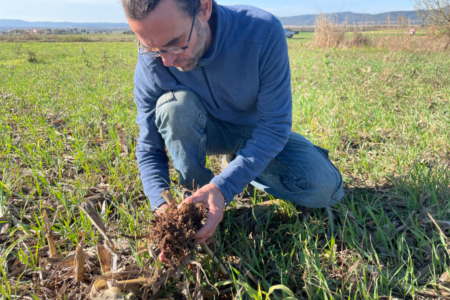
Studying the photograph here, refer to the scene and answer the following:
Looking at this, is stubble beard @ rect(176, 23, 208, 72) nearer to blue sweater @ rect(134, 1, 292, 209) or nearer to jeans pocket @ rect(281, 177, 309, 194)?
blue sweater @ rect(134, 1, 292, 209)

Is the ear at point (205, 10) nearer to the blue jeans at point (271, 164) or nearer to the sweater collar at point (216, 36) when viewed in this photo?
the sweater collar at point (216, 36)

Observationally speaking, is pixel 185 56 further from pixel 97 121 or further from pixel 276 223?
pixel 97 121

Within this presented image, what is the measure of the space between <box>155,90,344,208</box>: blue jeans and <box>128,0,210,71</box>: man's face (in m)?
0.23

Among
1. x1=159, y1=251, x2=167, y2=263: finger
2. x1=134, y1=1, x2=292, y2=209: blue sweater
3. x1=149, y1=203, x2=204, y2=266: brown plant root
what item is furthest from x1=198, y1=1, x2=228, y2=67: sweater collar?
x1=159, y1=251, x2=167, y2=263: finger

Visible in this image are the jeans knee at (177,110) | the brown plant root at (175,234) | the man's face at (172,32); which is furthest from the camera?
the jeans knee at (177,110)

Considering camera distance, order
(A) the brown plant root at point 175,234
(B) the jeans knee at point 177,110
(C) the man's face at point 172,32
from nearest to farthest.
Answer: (A) the brown plant root at point 175,234, (C) the man's face at point 172,32, (B) the jeans knee at point 177,110

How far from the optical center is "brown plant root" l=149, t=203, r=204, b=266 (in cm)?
117

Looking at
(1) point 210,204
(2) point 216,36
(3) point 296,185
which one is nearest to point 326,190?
(3) point 296,185

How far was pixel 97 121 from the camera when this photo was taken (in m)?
3.13

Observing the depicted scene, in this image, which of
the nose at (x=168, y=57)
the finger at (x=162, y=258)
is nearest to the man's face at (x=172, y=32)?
the nose at (x=168, y=57)

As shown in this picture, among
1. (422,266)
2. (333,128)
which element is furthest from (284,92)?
(333,128)

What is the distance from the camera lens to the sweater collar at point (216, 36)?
1519mm

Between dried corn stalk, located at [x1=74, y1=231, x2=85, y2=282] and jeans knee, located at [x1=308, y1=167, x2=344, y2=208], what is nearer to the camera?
dried corn stalk, located at [x1=74, y1=231, x2=85, y2=282]

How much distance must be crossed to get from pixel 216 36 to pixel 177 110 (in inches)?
17.2
